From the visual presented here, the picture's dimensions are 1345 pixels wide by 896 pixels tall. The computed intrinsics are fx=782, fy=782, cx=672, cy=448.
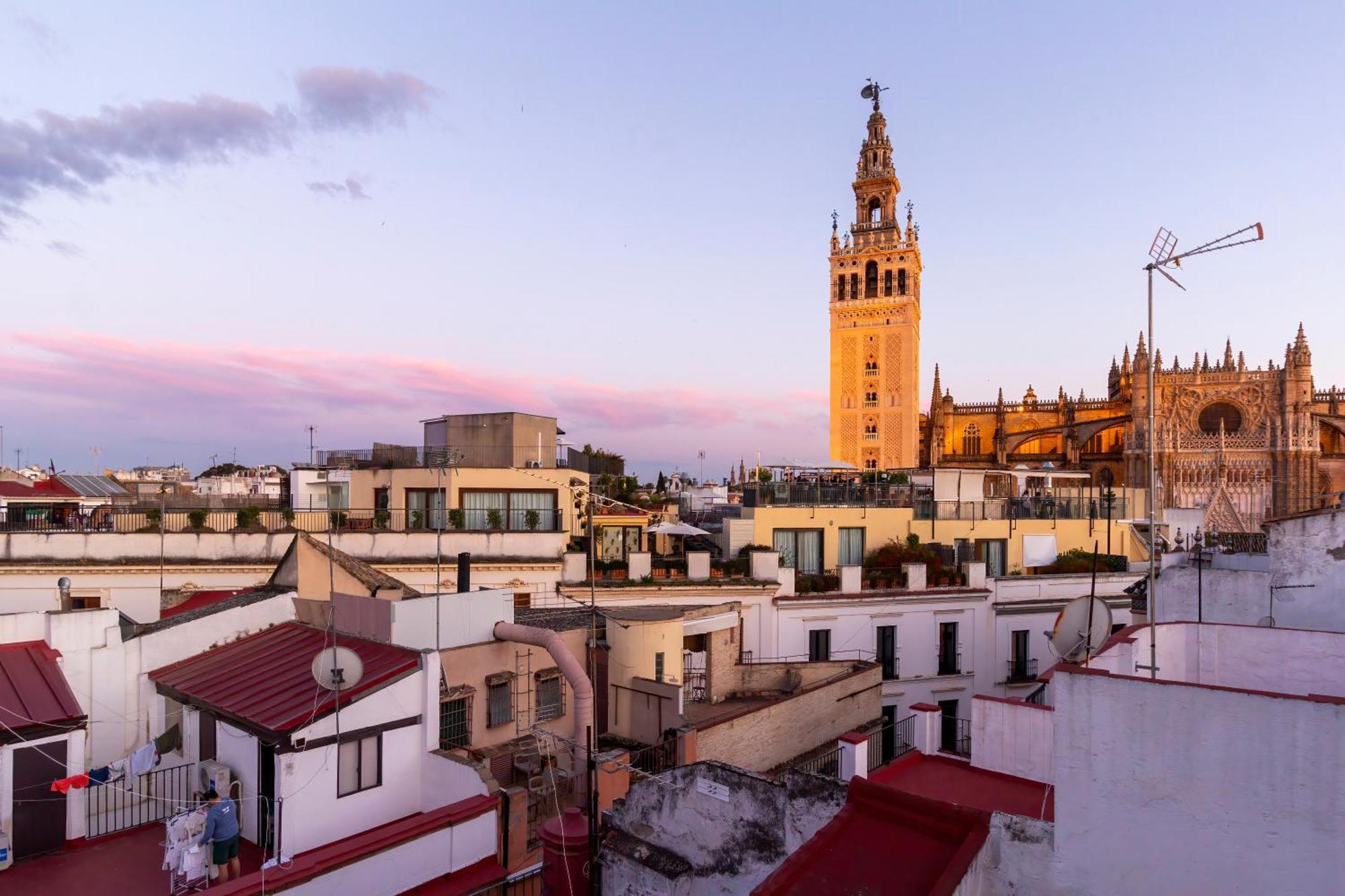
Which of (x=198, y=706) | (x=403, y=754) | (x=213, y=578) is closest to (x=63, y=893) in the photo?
(x=198, y=706)

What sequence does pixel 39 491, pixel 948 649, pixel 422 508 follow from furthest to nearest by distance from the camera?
pixel 39 491 → pixel 422 508 → pixel 948 649

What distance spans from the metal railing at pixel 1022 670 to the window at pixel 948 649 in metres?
1.98

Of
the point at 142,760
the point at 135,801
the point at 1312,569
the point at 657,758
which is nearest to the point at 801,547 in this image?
the point at 657,758

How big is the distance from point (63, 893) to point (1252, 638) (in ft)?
48.2

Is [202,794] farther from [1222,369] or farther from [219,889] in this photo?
[1222,369]

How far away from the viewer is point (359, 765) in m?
10.6

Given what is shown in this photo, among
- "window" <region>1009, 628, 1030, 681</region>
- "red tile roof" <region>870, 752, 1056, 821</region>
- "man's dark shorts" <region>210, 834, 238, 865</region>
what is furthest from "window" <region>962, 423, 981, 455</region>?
"man's dark shorts" <region>210, 834, 238, 865</region>

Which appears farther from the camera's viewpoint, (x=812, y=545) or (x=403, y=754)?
(x=812, y=545)

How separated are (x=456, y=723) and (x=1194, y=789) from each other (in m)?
11.1

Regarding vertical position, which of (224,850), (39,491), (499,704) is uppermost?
(39,491)

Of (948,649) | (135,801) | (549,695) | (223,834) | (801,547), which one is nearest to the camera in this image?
(223,834)

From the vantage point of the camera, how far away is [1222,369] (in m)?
64.1

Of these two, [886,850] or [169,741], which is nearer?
[886,850]

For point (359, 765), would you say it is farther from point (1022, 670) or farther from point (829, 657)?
point (1022, 670)
